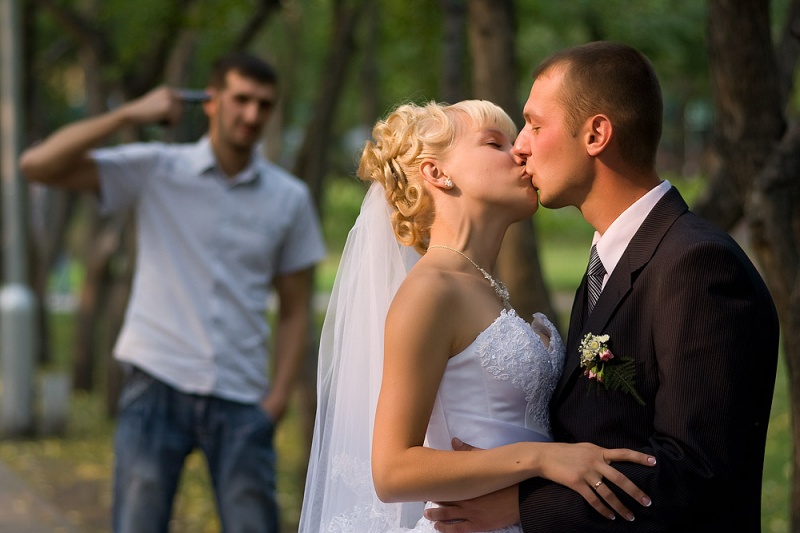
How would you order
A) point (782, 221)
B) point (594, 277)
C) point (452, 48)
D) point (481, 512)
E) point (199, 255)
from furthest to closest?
point (452, 48), point (199, 255), point (782, 221), point (594, 277), point (481, 512)

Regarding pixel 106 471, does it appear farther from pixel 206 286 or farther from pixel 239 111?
pixel 239 111

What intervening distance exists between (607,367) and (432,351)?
43 centimetres

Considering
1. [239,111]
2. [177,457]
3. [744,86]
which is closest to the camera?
[744,86]

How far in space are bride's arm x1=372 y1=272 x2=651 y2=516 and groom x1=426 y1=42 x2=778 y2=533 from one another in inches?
2.3

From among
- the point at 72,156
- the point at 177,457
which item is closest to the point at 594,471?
the point at 177,457

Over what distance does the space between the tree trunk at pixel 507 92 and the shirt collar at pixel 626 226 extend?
8.89 ft

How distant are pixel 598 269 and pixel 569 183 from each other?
0.82 feet

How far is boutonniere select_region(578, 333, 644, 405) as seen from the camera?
2561 mm

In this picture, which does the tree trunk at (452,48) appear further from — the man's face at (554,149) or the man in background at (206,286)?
the man's face at (554,149)

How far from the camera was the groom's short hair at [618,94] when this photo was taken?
2.66 m

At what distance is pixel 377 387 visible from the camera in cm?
321

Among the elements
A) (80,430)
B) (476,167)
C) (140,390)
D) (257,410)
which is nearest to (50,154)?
(140,390)

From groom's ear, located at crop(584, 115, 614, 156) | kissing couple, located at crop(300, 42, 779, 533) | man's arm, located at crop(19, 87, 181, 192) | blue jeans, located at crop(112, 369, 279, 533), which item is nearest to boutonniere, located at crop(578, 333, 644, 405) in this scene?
kissing couple, located at crop(300, 42, 779, 533)

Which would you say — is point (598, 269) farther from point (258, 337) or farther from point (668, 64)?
point (668, 64)
